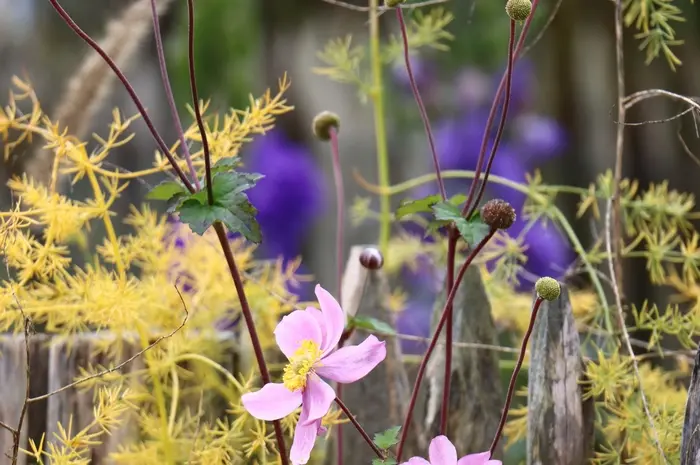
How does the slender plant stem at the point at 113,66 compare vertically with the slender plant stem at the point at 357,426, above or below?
above

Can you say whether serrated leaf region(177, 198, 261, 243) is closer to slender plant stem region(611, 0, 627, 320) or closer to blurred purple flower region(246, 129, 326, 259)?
slender plant stem region(611, 0, 627, 320)

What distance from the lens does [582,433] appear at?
1.15 feet

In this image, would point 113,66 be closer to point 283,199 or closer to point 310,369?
point 310,369

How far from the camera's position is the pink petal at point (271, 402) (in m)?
0.26

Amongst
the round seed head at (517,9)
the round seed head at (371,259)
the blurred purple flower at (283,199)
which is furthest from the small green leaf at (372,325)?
the blurred purple flower at (283,199)

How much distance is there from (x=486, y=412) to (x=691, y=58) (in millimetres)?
926

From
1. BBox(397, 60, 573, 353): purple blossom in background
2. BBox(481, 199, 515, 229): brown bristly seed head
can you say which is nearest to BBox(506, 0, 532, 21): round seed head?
BBox(481, 199, 515, 229): brown bristly seed head

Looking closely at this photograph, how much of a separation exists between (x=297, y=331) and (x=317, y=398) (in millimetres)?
26

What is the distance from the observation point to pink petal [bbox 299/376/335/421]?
25 cm

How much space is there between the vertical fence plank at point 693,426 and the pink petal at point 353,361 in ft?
0.39

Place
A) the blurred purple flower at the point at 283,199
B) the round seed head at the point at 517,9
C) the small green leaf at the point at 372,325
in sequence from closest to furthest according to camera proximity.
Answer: the round seed head at the point at 517,9 → the small green leaf at the point at 372,325 → the blurred purple flower at the point at 283,199

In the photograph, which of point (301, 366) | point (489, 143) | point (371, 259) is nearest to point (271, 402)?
point (301, 366)

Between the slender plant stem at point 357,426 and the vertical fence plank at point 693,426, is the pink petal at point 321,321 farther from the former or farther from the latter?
the vertical fence plank at point 693,426

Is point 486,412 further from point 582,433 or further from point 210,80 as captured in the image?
point 210,80
